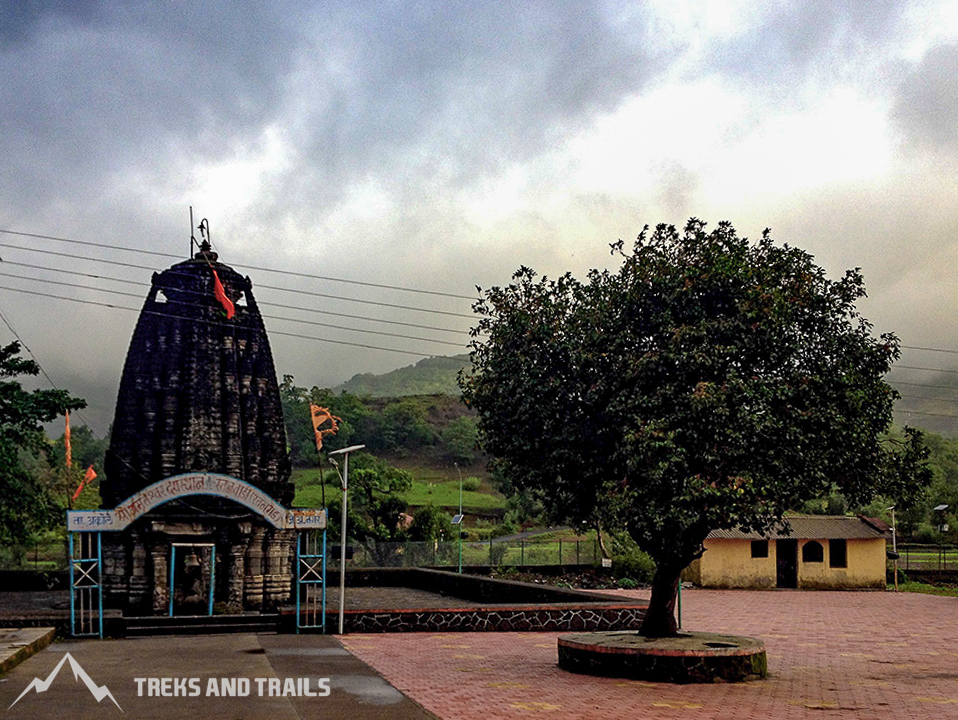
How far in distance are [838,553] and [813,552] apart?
4.08 ft

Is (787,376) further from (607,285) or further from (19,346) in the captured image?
(19,346)

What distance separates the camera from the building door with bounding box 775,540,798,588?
46594 millimetres

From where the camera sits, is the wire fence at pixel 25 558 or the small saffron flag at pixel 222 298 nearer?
the small saffron flag at pixel 222 298

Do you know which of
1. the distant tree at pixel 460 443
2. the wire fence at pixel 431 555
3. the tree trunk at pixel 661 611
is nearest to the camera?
the tree trunk at pixel 661 611

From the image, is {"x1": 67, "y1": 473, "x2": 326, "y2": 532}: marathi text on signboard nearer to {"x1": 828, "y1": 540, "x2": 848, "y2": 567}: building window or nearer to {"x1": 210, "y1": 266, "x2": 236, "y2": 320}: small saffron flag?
{"x1": 210, "y1": 266, "x2": 236, "y2": 320}: small saffron flag

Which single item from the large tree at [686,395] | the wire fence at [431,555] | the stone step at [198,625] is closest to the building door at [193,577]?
the stone step at [198,625]

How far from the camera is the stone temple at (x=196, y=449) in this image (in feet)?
104

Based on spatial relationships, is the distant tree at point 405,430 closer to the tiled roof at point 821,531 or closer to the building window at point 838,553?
the tiled roof at point 821,531

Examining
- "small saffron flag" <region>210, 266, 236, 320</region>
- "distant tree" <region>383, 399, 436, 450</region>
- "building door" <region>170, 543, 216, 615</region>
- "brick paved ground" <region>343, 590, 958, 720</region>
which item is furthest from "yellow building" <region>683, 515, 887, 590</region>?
"distant tree" <region>383, 399, 436, 450</region>

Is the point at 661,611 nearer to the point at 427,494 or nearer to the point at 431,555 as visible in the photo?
the point at 431,555

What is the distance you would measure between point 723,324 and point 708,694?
19.3 ft

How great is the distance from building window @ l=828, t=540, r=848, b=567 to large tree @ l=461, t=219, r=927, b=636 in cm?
3057

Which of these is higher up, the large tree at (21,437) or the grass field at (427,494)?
the large tree at (21,437)

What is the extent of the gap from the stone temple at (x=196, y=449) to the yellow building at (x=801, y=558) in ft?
67.0
